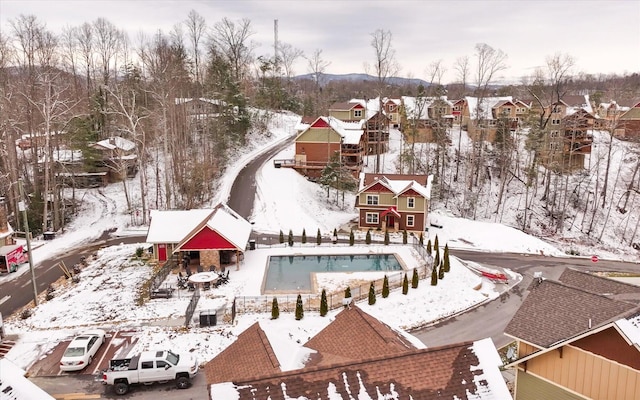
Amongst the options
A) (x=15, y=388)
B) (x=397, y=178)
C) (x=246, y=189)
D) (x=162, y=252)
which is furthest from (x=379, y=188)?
(x=15, y=388)

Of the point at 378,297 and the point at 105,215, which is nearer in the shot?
the point at 378,297

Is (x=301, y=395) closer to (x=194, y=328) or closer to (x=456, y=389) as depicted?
(x=456, y=389)

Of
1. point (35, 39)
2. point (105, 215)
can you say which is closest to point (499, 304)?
point (105, 215)

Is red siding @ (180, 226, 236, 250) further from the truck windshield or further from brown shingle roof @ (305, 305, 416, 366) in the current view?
brown shingle roof @ (305, 305, 416, 366)

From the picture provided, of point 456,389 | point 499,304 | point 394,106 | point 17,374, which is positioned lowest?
point 499,304

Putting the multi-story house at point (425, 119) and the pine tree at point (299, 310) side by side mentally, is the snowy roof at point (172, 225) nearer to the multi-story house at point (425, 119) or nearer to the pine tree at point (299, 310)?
the pine tree at point (299, 310)

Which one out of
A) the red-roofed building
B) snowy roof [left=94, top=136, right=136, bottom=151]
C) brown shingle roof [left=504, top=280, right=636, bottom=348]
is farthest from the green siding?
snowy roof [left=94, top=136, right=136, bottom=151]

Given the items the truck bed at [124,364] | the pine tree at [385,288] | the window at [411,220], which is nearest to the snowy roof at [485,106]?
the window at [411,220]
